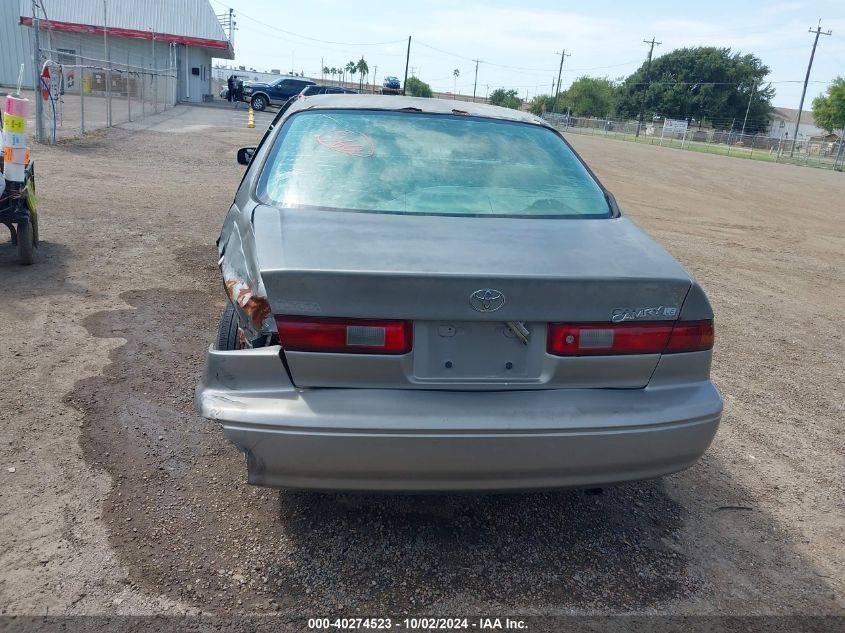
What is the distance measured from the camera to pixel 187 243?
281 inches

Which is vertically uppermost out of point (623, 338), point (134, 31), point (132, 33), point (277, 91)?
point (134, 31)

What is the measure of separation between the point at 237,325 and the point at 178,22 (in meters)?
44.9

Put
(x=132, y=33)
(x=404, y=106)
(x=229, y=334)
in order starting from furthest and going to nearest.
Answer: (x=132, y=33) → (x=404, y=106) → (x=229, y=334)

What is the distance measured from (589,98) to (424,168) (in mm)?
108923

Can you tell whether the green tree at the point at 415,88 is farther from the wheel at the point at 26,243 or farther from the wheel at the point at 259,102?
the wheel at the point at 26,243

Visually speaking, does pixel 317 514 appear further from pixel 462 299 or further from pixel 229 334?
pixel 462 299

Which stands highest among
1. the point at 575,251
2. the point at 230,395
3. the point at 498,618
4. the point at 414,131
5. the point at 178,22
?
the point at 178,22

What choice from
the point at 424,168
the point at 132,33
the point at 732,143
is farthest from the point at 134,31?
the point at 732,143

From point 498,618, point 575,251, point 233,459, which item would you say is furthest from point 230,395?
point 575,251

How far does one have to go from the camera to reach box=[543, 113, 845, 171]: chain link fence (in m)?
41.2

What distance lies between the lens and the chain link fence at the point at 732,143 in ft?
135

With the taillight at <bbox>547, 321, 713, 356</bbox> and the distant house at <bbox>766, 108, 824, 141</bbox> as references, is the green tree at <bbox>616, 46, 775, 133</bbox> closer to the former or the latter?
the distant house at <bbox>766, 108, 824, 141</bbox>

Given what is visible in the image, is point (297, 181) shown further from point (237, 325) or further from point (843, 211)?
point (843, 211)

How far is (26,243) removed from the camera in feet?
18.5
